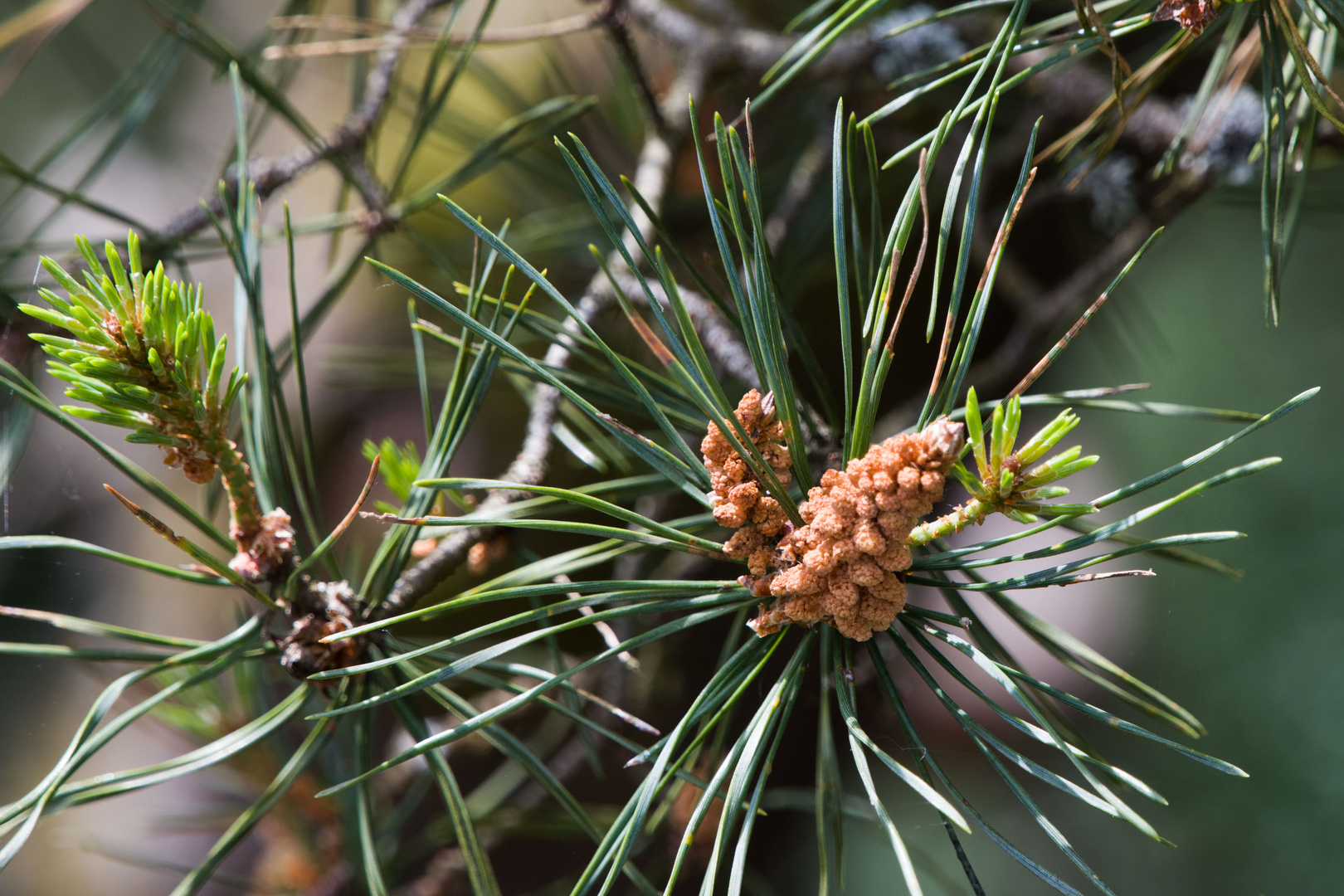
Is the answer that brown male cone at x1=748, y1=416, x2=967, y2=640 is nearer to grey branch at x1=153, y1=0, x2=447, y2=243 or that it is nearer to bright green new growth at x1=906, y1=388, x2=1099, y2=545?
bright green new growth at x1=906, y1=388, x2=1099, y2=545

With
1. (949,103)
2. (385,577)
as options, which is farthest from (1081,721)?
(385,577)

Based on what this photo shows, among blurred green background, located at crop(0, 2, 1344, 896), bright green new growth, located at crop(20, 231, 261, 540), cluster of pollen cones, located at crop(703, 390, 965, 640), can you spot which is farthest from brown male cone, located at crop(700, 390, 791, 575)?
blurred green background, located at crop(0, 2, 1344, 896)

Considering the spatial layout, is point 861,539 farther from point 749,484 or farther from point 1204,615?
point 1204,615

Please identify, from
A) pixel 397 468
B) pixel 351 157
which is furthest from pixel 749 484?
pixel 351 157

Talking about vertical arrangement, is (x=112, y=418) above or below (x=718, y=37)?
below

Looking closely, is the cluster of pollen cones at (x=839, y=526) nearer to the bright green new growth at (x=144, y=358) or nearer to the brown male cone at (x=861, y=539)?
the brown male cone at (x=861, y=539)

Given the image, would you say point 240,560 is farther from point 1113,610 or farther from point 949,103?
point 1113,610
